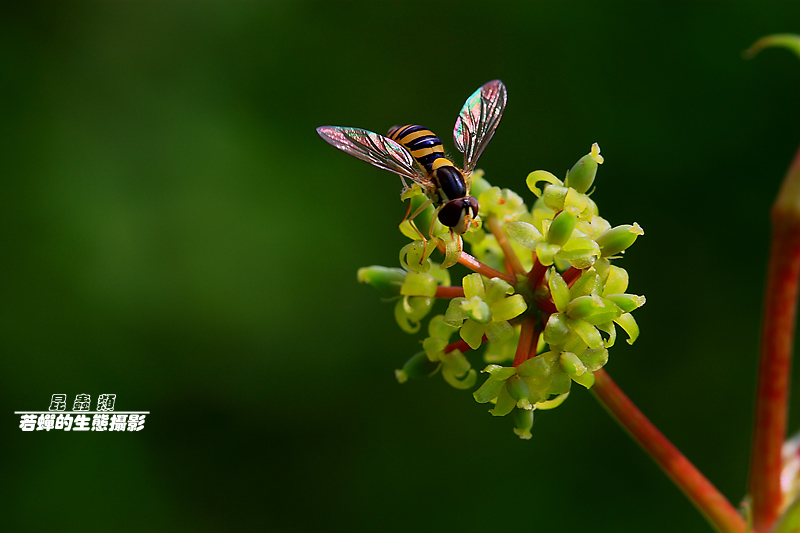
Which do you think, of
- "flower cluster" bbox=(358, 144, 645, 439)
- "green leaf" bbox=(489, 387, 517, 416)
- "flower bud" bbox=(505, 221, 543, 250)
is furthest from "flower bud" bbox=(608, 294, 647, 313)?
"green leaf" bbox=(489, 387, 517, 416)

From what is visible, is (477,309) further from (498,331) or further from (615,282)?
(615,282)

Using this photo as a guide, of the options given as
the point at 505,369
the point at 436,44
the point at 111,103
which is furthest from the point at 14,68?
the point at 505,369

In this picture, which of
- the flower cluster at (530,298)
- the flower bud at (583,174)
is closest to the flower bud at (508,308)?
the flower cluster at (530,298)

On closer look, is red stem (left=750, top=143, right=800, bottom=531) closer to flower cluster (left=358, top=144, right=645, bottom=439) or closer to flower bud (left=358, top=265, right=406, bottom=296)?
flower cluster (left=358, top=144, right=645, bottom=439)

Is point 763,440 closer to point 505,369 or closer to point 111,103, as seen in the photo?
point 505,369

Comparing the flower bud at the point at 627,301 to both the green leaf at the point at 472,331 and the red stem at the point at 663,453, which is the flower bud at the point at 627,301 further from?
the green leaf at the point at 472,331

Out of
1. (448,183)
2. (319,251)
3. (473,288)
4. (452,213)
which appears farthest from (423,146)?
(319,251)

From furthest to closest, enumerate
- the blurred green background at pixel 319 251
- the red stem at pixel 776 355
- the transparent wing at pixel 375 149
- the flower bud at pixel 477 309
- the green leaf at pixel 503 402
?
the blurred green background at pixel 319 251
the transparent wing at pixel 375 149
the red stem at pixel 776 355
the green leaf at pixel 503 402
the flower bud at pixel 477 309
